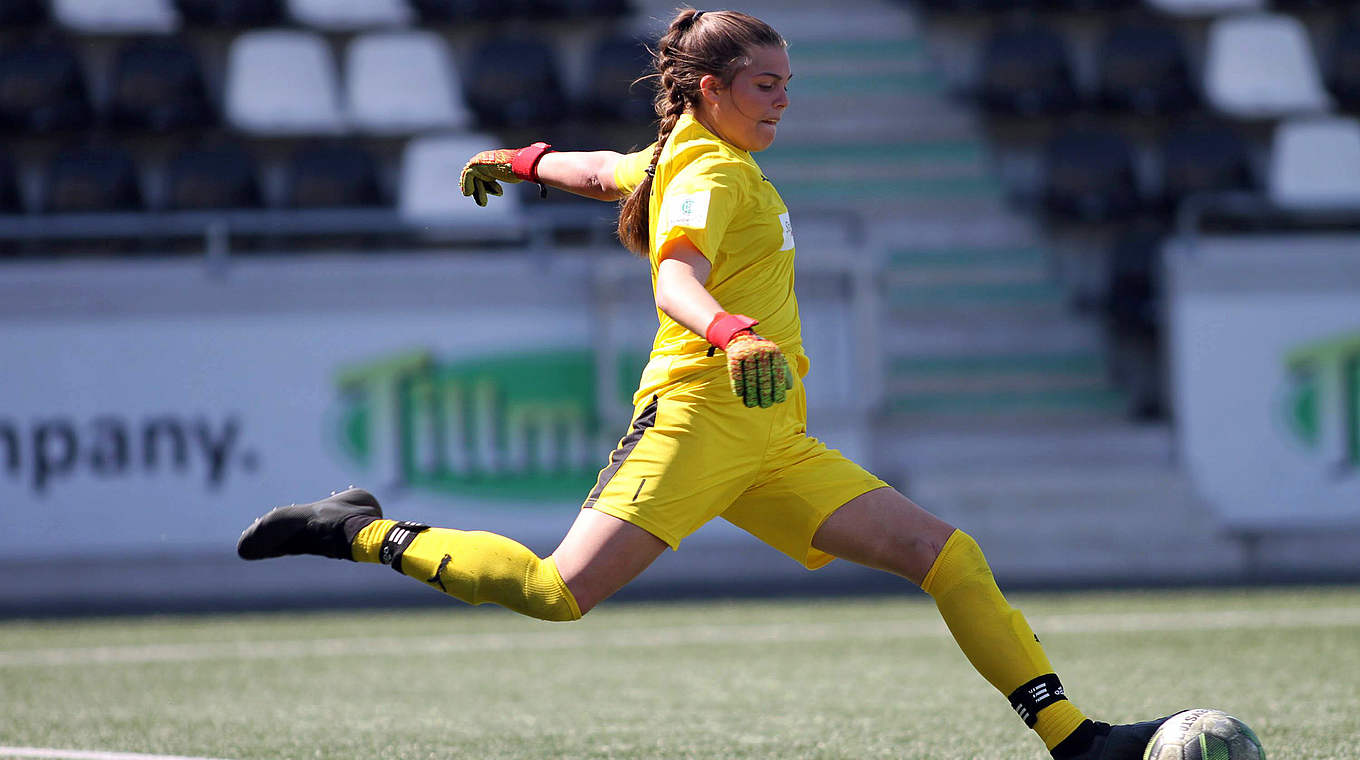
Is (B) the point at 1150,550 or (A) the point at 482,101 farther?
(A) the point at 482,101

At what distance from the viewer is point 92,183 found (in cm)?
1070

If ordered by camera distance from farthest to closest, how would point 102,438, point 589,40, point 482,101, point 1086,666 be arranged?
point 589,40, point 482,101, point 102,438, point 1086,666

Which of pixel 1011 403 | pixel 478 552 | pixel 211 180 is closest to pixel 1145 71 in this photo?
pixel 1011 403

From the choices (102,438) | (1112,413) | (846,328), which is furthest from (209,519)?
(1112,413)

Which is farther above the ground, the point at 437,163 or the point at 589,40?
the point at 589,40

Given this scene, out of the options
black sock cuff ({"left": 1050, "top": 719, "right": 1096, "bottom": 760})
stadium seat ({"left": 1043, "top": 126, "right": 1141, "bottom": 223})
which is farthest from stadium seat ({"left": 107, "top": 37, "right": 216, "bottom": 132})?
black sock cuff ({"left": 1050, "top": 719, "right": 1096, "bottom": 760})

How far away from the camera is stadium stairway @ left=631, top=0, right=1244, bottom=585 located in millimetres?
9461

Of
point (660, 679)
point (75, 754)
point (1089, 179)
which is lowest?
point (660, 679)

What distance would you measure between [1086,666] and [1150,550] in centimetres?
367

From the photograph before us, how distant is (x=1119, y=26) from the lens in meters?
12.3

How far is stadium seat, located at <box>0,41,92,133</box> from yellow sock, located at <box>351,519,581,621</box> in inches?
332

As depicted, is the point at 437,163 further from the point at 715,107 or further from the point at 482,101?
the point at 715,107

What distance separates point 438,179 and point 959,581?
7797 millimetres

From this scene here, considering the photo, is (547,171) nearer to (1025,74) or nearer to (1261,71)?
(1025,74)
